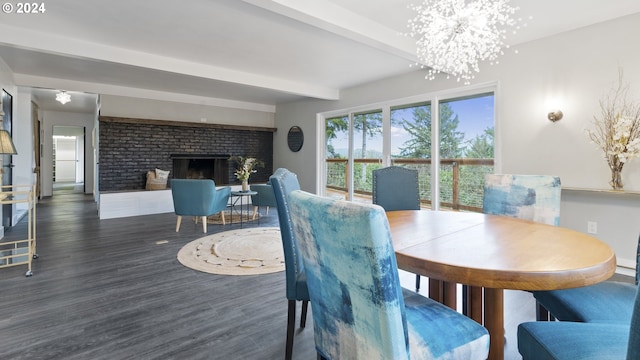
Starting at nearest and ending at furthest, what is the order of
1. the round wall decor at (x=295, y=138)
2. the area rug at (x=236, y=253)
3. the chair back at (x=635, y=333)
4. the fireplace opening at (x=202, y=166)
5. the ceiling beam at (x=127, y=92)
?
the chair back at (x=635, y=333), the area rug at (x=236, y=253), the ceiling beam at (x=127, y=92), the fireplace opening at (x=202, y=166), the round wall decor at (x=295, y=138)

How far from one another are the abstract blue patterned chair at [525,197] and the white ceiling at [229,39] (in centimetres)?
166

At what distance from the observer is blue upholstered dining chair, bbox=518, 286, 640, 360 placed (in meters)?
0.96

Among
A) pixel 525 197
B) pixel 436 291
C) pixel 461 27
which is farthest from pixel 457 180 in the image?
pixel 436 291

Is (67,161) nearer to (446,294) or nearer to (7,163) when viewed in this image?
(7,163)

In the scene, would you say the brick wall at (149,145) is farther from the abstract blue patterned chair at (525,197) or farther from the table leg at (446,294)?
the table leg at (446,294)

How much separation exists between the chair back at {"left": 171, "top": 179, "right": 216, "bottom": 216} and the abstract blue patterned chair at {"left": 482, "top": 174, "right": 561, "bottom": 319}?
356 cm

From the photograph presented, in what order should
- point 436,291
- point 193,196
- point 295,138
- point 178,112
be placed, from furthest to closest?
point 295,138, point 178,112, point 193,196, point 436,291

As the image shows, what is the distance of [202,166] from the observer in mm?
7238

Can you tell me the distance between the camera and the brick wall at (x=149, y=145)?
593 cm

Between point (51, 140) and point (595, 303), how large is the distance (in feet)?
36.9

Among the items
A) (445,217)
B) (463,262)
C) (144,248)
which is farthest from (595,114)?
(144,248)

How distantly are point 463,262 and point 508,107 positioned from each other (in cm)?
347

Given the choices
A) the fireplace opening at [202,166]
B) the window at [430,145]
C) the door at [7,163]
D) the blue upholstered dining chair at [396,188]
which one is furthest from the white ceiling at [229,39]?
the fireplace opening at [202,166]

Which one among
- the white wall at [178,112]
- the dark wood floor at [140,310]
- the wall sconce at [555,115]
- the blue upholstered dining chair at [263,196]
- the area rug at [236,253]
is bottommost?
the dark wood floor at [140,310]
